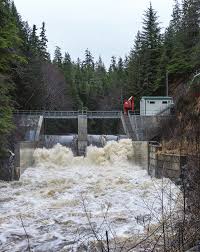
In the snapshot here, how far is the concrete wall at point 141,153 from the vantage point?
2239 centimetres

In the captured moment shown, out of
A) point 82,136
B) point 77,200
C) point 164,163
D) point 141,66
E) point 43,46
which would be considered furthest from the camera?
point 43,46

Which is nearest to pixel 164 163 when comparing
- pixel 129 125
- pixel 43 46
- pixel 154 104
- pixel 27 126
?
pixel 129 125

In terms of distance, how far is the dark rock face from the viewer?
17.5m

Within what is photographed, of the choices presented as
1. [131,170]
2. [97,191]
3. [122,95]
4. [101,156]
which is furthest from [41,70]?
[97,191]

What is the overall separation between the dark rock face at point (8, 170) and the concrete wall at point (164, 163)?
22.1 feet

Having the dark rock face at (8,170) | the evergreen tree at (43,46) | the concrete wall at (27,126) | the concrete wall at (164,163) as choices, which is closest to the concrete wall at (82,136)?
the concrete wall at (27,126)

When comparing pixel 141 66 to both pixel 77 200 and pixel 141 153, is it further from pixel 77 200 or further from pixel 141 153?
pixel 77 200

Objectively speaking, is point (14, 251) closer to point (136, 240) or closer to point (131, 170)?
point (136, 240)

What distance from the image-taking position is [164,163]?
1742 cm

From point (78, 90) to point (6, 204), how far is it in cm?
4368

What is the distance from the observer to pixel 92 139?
29.4m

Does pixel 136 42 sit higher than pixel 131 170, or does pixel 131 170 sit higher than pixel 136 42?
pixel 136 42

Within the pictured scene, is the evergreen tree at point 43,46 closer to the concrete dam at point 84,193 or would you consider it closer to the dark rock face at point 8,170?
the concrete dam at point 84,193

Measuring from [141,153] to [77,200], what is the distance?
436 inches
